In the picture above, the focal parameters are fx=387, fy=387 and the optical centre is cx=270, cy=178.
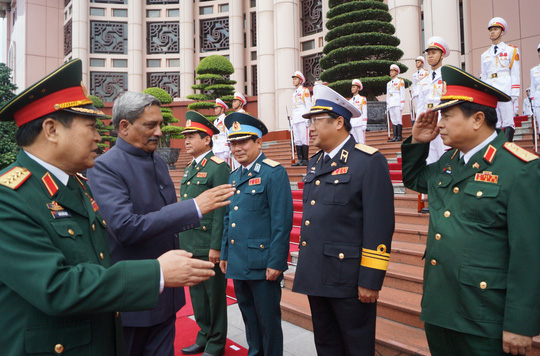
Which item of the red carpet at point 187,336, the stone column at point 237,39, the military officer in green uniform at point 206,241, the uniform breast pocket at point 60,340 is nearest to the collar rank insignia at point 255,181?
the military officer in green uniform at point 206,241

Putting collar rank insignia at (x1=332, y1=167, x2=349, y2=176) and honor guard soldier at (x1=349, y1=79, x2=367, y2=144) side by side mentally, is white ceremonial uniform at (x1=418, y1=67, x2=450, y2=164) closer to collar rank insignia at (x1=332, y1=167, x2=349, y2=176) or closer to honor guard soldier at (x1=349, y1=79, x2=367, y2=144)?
honor guard soldier at (x1=349, y1=79, x2=367, y2=144)

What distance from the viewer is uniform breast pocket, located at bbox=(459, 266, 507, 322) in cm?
172

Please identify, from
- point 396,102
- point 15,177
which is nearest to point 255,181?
point 15,177

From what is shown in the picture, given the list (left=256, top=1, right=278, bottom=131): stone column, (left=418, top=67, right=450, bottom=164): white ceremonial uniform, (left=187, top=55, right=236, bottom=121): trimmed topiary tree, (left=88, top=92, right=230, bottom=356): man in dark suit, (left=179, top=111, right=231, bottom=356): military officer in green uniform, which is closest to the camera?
(left=88, top=92, right=230, bottom=356): man in dark suit

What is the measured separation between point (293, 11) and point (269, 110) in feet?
13.0

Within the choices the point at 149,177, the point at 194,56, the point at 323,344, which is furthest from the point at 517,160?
the point at 194,56

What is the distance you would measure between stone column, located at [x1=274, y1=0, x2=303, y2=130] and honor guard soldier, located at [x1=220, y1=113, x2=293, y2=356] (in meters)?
12.1

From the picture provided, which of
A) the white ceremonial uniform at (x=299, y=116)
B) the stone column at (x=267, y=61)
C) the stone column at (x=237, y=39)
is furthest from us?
the stone column at (x=237, y=39)

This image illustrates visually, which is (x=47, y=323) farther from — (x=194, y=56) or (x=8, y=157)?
(x=194, y=56)

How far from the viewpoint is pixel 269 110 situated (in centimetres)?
1588

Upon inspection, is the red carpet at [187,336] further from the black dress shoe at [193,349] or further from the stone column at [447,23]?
the stone column at [447,23]

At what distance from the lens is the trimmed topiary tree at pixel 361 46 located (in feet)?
32.3

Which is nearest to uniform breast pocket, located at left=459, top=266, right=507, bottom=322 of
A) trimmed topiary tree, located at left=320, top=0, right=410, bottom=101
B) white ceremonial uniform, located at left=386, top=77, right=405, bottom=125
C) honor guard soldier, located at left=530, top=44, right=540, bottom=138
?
honor guard soldier, located at left=530, top=44, right=540, bottom=138

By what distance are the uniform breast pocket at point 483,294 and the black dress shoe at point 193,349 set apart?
2.43 meters
